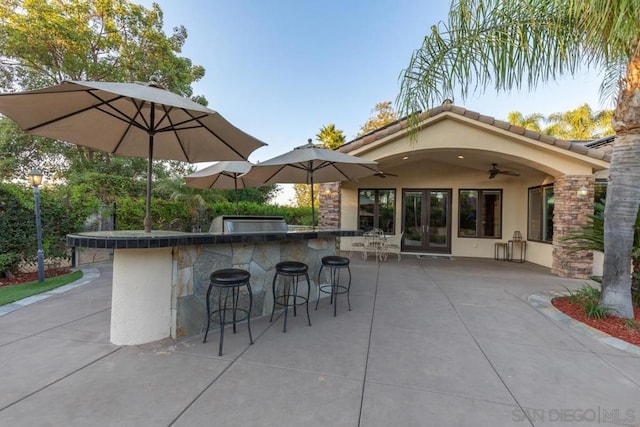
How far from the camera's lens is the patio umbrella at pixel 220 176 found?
19.8ft

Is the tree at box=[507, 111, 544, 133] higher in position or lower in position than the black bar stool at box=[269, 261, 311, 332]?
higher

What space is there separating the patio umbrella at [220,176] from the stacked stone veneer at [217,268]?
8.35 feet

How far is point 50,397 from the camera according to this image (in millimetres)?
2180

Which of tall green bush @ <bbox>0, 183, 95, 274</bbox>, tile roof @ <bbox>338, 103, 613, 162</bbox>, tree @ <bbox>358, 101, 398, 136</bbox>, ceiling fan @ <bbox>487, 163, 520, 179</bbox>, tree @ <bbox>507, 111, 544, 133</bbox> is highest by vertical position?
tree @ <bbox>358, 101, 398, 136</bbox>

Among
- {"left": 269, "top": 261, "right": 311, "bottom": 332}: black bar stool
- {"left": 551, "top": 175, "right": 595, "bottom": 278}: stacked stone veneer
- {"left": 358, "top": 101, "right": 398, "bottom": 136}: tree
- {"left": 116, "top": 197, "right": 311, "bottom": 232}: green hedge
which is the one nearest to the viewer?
{"left": 269, "top": 261, "right": 311, "bottom": 332}: black bar stool

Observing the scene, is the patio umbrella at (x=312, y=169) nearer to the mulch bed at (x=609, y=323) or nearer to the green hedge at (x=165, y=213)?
the green hedge at (x=165, y=213)

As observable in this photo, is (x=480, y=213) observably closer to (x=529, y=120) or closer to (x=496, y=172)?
(x=496, y=172)

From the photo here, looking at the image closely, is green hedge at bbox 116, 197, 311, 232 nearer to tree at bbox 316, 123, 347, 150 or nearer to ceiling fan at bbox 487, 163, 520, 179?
ceiling fan at bbox 487, 163, 520, 179

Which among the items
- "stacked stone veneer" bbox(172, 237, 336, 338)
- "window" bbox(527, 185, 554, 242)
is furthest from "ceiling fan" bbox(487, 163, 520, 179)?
"stacked stone veneer" bbox(172, 237, 336, 338)

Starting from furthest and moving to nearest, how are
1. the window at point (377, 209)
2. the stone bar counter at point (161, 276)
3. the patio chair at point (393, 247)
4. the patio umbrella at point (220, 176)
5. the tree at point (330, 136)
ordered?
the tree at point (330, 136) → the window at point (377, 209) → the patio chair at point (393, 247) → the patio umbrella at point (220, 176) → the stone bar counter at point (161, 276)

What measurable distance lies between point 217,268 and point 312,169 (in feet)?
8.63

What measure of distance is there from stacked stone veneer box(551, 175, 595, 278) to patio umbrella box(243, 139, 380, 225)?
17.2ft

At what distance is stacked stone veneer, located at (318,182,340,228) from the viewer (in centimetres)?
840

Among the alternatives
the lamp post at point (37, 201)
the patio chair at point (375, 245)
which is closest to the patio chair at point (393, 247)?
the patio chair at point (375, 245)
